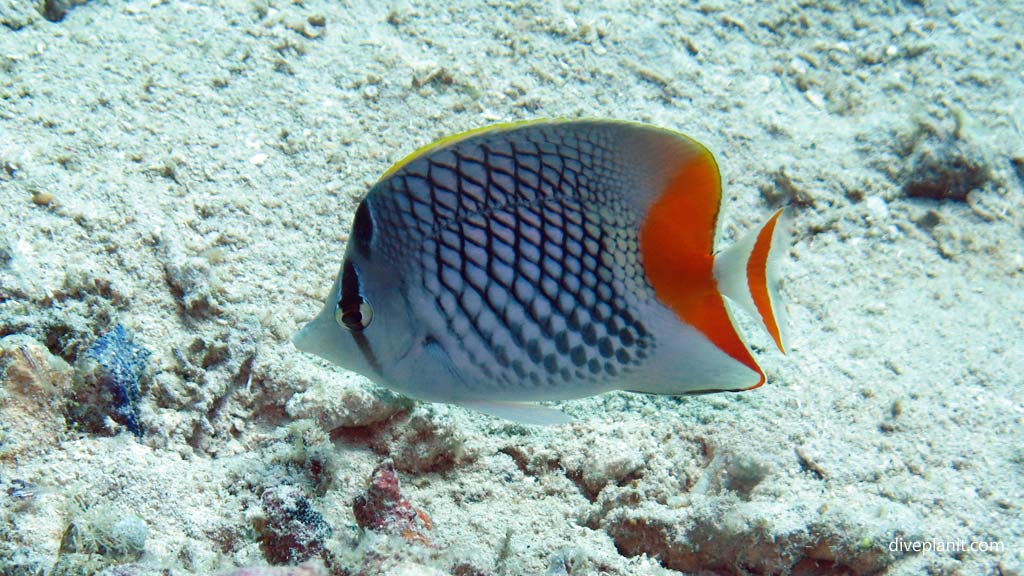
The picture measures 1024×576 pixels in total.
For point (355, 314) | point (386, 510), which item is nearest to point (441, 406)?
point (386, 510)

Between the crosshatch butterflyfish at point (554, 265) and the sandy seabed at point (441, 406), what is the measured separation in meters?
0.19

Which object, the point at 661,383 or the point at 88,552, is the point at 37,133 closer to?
the point at 88,552

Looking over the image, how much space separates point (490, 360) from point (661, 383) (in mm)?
469

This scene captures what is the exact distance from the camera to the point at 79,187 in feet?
8.95

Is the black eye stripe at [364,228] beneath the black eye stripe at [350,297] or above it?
above

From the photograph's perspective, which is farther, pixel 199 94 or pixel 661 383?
pixel 199 94

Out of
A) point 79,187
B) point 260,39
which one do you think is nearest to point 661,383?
point 79,187

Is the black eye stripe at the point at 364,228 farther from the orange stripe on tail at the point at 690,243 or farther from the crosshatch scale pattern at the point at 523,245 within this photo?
the orange stripe on tail at the point at 690,243

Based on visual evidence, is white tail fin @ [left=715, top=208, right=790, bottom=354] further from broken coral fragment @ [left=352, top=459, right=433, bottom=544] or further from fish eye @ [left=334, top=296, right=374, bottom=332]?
broken coral fragment @ [left=352, top=459, right=433, bottom=544]

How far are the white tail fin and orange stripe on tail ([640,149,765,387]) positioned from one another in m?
0.04

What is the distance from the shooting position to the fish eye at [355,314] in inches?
68.1

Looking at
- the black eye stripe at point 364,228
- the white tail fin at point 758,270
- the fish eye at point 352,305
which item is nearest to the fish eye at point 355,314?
the fish eye at point 352,305

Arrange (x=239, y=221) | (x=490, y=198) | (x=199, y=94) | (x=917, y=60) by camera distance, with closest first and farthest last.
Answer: (x=490, y=198), (x=239, y=221), (x=199, y=94), (x=917, y=60)

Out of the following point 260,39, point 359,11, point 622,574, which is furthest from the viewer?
point 359,11
